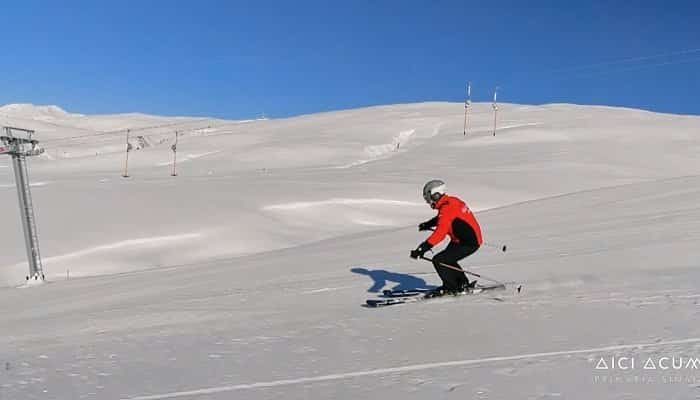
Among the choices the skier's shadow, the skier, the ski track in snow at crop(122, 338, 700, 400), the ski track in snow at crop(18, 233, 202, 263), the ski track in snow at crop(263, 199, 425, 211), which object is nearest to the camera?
the ski track in snow at crop(122, 338, 700, 400)

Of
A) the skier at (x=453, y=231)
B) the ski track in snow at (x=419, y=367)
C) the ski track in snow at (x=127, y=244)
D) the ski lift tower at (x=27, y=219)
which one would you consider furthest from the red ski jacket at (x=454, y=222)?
the ski track in snow at (x=127, y=244)

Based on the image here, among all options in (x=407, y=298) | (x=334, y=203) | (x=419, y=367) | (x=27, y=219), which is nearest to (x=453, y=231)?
(x=407, y=298)

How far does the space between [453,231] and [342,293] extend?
5.91 feet

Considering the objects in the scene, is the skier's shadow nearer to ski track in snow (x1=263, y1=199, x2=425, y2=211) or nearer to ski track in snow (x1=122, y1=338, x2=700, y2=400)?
ski track in snow (x1=122, y1=338, x2=700, y2=400)

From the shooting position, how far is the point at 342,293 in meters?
7.98

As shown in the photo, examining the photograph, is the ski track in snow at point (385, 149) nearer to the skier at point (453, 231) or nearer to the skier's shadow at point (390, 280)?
the skier's shadow at point (390, 280)

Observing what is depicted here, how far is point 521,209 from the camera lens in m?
16.7

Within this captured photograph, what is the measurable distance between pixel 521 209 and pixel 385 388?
13417mm

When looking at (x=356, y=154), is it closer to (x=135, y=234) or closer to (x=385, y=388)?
(x=135, y=234)

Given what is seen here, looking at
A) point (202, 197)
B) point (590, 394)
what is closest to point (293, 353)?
point (590, 394)

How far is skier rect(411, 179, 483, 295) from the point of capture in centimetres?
675

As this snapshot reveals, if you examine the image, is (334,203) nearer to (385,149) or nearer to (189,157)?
(385,149)

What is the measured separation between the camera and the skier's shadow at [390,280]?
848 centimetres

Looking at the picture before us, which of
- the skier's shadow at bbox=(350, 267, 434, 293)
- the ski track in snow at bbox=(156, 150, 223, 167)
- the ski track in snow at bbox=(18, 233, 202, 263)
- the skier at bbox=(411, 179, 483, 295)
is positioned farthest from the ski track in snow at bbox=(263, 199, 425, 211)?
the ski track in snow at bbox=(156, 150, 223, 167)
